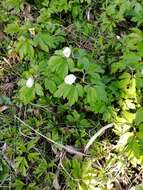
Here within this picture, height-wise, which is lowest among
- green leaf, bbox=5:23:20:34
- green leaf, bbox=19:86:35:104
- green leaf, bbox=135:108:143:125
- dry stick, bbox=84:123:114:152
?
dry stick, bbox=84:123:114:152

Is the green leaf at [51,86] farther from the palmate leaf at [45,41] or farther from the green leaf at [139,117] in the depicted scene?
the green leaf at [139,117]

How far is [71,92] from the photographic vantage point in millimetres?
2467

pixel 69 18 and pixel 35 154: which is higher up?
pixel 69 18

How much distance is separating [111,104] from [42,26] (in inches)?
31.9

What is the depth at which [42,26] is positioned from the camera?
2932mm

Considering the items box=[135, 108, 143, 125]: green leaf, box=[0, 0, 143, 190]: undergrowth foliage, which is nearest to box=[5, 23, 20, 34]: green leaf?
box=[0, 0, 143, 190]: undergrowth foliage

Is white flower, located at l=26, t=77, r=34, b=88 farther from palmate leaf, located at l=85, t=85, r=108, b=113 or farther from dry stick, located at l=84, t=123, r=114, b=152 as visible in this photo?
dry stick, located at l=84, t=123, r=114, b=152

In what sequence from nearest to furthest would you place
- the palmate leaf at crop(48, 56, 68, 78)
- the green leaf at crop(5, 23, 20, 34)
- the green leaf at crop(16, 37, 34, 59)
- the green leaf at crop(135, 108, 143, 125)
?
the green leaf at crop(135, 108, 143, 125)
the palmate leaf at crop(48, 56, 68, 78)
the green leaf at crop(16, 37, 34, 59)
the green leaf at crop(5, 23, 20, 34)

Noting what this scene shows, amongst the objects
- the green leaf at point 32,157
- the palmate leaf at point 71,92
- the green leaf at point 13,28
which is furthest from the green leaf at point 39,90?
the green leaf at point 13,28

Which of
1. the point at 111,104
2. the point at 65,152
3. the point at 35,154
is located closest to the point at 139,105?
the point at 111,104

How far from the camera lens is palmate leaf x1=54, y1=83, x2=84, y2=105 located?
8.05ft

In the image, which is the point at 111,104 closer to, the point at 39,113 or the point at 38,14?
the point at 39,113

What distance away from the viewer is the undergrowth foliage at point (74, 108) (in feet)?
8.19

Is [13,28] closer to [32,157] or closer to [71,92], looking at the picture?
[71,92]
